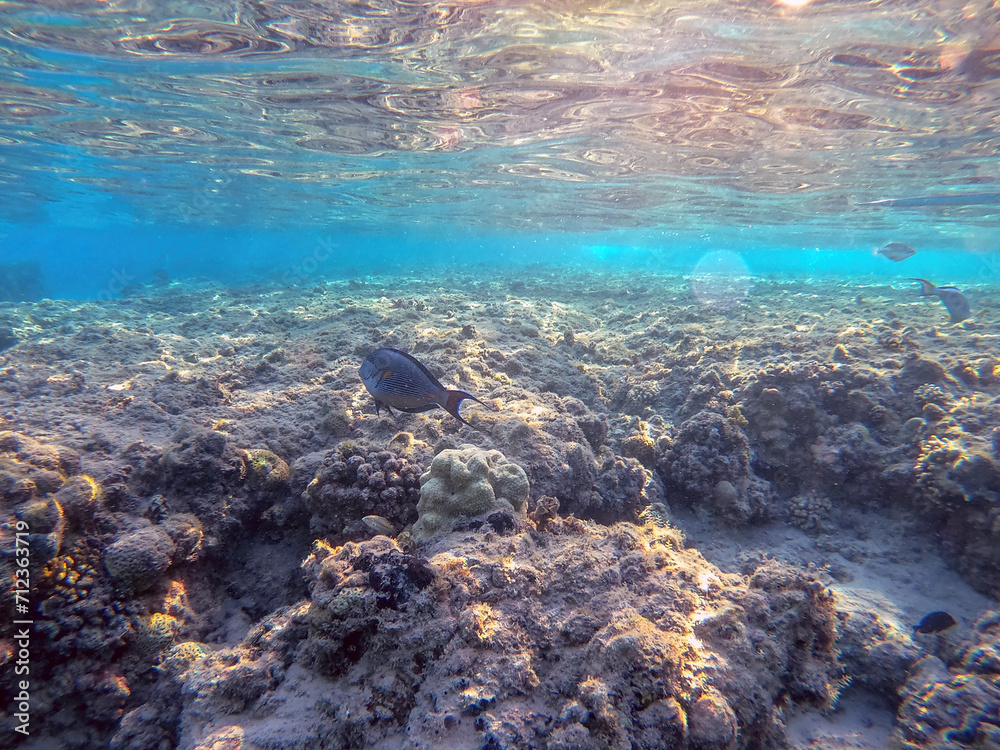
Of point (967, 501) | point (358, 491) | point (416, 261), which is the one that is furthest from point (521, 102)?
point (416, 261)

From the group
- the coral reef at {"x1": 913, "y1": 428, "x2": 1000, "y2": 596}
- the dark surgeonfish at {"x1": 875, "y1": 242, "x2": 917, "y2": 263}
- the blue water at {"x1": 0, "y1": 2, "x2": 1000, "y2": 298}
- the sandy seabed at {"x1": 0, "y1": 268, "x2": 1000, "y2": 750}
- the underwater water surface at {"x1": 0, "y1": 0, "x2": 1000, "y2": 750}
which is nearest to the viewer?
the sandy seabed at {"x1": 0, "y1": 268, "x2": 1000, "y2": 750}

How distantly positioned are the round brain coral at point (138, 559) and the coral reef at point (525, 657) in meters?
1.21

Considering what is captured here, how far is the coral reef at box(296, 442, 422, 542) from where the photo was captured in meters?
4.10

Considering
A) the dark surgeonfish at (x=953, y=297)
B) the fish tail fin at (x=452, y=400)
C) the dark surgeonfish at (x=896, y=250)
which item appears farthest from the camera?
the dark surgeonfish at (x=896, y=250)

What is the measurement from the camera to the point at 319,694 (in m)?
2.44

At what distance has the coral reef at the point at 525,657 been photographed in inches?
85.9

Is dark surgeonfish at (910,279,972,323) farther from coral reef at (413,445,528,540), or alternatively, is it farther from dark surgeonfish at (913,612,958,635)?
coral reef at (413,445,528,540)

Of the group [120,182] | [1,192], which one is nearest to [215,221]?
[1,192]

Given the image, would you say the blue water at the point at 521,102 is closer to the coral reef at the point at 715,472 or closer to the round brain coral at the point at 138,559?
the coral reef at the point at 715,472

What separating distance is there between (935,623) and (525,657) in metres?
4.09

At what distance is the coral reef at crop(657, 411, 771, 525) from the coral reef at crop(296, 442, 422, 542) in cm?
362

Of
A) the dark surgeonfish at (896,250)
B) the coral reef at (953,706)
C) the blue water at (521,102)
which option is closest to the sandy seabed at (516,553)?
the coral reef at (953,706)

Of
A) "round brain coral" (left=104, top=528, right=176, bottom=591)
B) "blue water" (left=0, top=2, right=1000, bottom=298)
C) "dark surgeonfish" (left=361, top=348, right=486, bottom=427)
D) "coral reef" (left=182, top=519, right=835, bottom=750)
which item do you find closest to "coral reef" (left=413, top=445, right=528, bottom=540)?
"coral reef" (left=182, top=519, right=835, bottom=750)

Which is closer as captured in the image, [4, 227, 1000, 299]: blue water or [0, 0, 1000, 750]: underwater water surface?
[0, 0, 1000, 750]: underwater water surface
